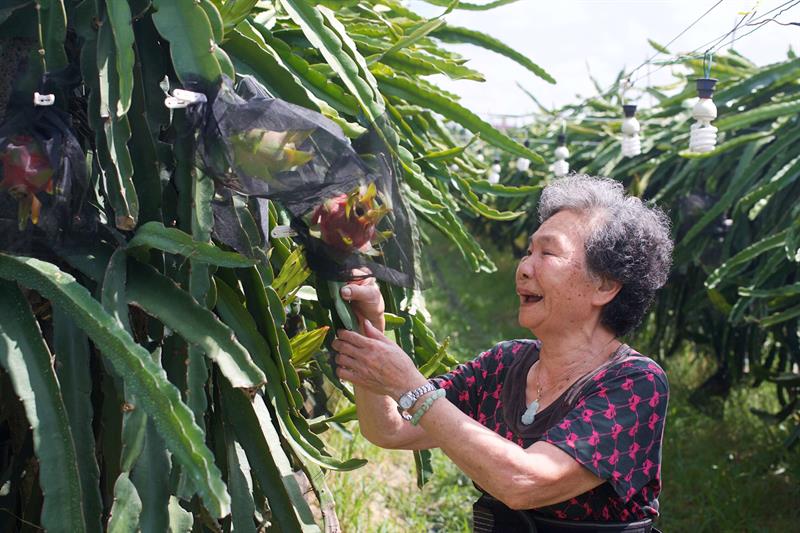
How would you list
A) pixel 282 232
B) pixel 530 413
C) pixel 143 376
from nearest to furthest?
pixel 143 376
pixel 282 232
pixel 530 413

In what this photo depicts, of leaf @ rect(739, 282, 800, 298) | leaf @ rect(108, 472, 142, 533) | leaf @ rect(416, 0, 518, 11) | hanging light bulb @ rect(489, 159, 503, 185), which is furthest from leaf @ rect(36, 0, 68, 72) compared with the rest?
hanging light bulb @ rect(489, 159, 503, 185)

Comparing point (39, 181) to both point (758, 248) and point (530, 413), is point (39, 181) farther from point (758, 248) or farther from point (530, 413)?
point (758, 248)

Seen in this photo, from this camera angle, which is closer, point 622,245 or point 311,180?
point 311,180

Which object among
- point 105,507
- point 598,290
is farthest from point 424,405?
point 105,507

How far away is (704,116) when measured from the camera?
3838mm

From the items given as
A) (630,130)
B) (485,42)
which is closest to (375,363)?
(485,42)

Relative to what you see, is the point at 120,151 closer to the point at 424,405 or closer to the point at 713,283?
the point at 424,405

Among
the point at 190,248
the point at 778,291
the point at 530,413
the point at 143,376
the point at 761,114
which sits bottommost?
the point at 530,413

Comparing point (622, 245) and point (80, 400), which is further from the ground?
point (622, 245)

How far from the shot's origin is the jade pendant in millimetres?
2104

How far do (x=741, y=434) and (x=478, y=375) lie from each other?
4.03 m

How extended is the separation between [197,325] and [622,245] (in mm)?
972

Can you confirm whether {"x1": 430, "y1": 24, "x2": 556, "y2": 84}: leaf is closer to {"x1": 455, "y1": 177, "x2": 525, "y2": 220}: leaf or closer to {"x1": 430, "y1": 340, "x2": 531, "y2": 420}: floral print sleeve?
{"x1": 455, "y1": 177, "x2": 525, "y2": 220}: leaf

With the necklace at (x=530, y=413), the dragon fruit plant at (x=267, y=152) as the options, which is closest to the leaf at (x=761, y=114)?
the necklace at (x=530, y=413)
